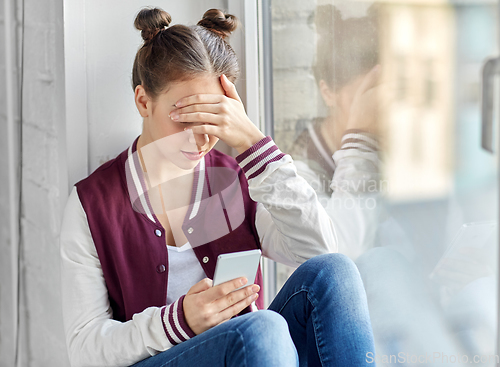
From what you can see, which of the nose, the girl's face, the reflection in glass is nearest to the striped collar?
the girl's face

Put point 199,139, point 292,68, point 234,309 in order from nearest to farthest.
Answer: point 234,309, point 199,139, point 292,68

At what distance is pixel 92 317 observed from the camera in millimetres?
807

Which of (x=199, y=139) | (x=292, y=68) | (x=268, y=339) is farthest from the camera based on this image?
(x=292, y=68)

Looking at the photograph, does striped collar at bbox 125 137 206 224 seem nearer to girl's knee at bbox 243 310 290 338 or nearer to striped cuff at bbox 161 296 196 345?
striped cuff at bbox 161 296 196 345

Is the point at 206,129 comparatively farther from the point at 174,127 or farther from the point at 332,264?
the point at 332,264

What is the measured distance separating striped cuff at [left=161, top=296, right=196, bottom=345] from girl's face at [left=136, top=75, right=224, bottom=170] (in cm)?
30

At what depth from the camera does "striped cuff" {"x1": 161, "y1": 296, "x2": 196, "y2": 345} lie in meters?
0.72

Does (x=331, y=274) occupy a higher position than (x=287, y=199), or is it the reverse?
(x=287, y=199)

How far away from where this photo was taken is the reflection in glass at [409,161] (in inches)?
26.6

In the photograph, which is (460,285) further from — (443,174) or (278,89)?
(278,89)

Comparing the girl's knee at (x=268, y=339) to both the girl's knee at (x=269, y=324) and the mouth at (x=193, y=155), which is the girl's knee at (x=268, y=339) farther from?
the mouth at (x=193, y=155)

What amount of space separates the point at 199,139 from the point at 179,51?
6.6 inches

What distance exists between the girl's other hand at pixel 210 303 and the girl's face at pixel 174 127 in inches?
10.5

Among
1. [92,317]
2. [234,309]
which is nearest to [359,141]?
[234,309]
